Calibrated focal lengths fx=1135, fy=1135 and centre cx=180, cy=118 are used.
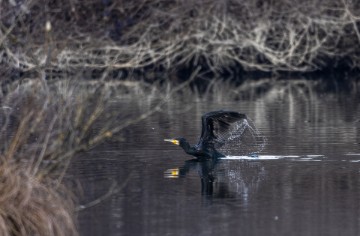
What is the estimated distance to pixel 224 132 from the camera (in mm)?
12594

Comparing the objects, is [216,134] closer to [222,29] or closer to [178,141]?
[178,141]

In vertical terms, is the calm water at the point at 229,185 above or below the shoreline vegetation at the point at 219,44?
below

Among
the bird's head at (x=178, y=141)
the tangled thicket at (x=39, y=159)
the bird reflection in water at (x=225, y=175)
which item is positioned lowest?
the bird reflection in water at (x=225, y=175)

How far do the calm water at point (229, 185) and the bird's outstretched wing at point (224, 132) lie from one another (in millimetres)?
234

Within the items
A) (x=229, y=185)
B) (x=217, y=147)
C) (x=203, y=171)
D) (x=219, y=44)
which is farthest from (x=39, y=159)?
(x=219, y=44)

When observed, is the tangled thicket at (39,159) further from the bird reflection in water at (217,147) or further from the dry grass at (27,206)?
the bird reflection in water at (217,147)

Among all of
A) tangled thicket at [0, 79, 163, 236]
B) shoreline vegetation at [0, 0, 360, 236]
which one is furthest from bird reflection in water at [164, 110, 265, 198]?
shoreline vegetation at [0, 0, 360, 236]

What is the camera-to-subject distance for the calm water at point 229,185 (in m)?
8.35

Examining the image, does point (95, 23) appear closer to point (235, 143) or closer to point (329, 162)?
point (235, 143)

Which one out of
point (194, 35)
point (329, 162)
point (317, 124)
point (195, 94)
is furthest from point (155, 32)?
point (329, 162)

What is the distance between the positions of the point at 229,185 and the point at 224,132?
7.28ft

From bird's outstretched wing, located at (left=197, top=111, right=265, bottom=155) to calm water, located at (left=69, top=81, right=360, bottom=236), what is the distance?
9.2 inches

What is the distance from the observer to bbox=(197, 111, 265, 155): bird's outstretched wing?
40.5 ft

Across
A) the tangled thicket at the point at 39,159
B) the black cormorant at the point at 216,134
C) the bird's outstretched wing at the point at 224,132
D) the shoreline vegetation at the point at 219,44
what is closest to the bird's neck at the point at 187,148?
the black cormorant at the point at 216,134
